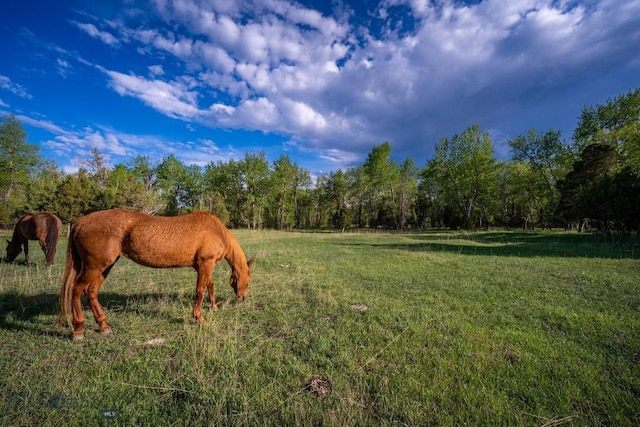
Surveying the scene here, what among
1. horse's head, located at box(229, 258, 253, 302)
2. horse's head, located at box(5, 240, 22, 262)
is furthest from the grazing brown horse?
horse's head, located at box(5, 240, 22, 262)

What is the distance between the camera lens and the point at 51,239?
991cm

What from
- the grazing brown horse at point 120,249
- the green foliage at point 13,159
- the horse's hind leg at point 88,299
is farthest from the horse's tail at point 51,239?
the green foliage at point 13,159

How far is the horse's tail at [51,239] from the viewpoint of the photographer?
967 centimetres

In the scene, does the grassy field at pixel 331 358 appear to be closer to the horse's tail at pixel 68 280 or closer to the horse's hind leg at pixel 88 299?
the horse's hind leg at pixel 88 299

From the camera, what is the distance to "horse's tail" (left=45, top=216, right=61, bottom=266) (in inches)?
381

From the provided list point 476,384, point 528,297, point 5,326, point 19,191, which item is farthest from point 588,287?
point 19,191

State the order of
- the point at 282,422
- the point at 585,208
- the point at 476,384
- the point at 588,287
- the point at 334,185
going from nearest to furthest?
1. the point at 282,422
2. the point at 476,384
3. the point at 588,287
4. the point at 585,208
5. the point at 334,185

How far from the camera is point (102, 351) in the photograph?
376 cm

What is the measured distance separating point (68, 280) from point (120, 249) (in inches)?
37.6

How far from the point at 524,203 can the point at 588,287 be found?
183ft

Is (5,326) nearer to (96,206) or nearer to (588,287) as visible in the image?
(588,287)

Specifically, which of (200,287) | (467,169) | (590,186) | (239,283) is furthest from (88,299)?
(467,169)

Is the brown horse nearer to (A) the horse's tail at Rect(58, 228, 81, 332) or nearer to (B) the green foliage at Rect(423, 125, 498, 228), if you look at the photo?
(A) the horse's tail at Rect(58, 228, 81, 332)

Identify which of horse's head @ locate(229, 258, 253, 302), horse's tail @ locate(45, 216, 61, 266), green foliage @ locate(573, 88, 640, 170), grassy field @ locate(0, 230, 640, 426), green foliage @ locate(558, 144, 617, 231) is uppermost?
green foliage @ locate(573, 88, 640, 170)
